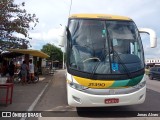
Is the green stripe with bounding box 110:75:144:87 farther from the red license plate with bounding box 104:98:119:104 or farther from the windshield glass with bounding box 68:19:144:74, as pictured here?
the red license plate with bounding box 104:98:119:104

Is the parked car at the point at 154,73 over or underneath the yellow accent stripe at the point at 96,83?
underneath

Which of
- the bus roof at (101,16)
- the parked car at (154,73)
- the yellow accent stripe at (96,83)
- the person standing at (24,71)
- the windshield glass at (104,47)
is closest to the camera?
the yellow accent stripe at (96,83)

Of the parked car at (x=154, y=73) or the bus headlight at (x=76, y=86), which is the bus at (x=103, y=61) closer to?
the bus headlight at (x=76, y=86)

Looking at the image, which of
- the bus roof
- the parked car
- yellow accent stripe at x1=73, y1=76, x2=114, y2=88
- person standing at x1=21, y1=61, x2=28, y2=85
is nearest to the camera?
yellow accent stripe at x1=73, y1=76, x2=114, y2=88

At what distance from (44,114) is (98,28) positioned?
11.4 feet

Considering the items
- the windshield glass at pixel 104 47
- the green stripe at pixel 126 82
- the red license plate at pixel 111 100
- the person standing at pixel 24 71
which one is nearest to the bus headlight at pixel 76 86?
the windshield glass at pixel 104 47

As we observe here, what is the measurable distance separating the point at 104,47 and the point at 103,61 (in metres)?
0.53

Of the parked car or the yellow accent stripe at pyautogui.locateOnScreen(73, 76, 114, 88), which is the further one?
the parked car

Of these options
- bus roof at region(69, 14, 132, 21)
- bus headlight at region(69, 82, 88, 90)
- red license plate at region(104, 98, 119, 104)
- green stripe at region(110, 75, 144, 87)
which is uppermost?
bus roof at region(69, 14, 132, 21)

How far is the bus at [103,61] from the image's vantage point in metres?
10.0

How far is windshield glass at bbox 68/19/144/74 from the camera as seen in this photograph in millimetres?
10328

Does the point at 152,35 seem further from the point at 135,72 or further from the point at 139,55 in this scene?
the point at 135,72

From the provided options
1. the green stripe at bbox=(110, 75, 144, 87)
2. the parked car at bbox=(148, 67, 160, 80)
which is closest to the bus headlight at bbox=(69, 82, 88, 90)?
the green stripe at bbox=(110, 75, 144, 87)

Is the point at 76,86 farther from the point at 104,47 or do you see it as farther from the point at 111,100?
the point at 104,47
